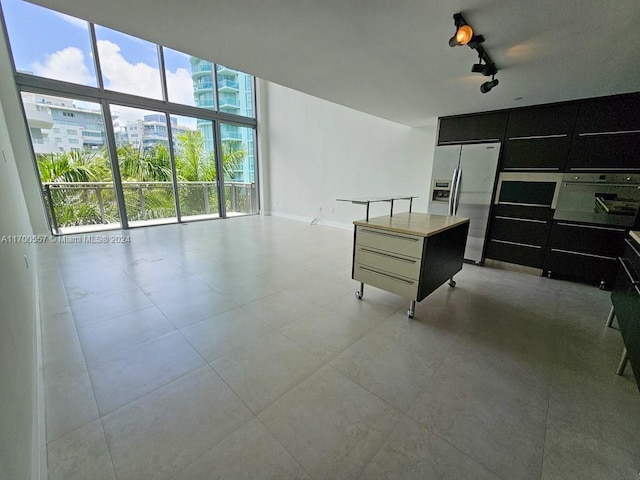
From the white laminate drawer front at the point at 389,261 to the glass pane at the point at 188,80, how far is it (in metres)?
5.88

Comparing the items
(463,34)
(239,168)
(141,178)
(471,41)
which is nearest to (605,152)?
(471,41)

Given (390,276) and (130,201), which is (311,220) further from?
(390,276)

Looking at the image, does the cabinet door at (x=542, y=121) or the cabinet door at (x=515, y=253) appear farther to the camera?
the cabinet door at (x=515, y=253)

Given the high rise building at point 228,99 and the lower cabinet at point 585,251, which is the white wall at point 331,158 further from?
the lower cabinet at point 585,251

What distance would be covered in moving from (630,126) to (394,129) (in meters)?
3.18

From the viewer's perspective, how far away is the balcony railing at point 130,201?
501 cm

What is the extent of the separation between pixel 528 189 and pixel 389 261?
256cm

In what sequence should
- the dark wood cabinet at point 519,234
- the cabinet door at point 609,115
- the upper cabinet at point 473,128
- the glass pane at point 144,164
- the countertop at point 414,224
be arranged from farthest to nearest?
the glass pane at point 144,164 < the upper cabinet at point 473,128 < the dark wood cabinet at point 519,234 < the cabinet door at point 609,115 < the countertop at point 414,224

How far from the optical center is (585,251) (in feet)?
10.8

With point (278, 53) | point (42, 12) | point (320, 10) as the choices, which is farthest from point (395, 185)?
point (42, 12)

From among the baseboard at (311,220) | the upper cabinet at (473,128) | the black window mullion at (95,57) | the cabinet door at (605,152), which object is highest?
the black window mullion at (95,57)

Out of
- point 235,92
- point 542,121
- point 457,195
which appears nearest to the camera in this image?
point 542,121

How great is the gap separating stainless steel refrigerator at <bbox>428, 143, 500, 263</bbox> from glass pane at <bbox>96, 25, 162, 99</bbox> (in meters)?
5.91

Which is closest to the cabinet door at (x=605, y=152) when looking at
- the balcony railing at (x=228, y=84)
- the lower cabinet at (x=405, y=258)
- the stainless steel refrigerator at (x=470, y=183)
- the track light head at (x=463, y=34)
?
the stainless steel refrigerator at (x=470, y=183)
